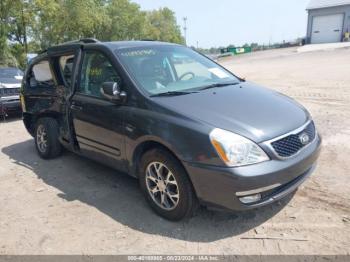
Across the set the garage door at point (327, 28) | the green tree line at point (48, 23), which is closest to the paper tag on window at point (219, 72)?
the green tree line at point (48, 23)

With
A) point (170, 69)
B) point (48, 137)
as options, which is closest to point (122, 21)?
point (48, 137)

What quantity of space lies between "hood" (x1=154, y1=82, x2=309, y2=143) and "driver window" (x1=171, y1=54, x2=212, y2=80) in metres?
0.50

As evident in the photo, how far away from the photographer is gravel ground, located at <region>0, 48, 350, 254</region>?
2984 millimetres

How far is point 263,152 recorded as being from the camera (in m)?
2.85

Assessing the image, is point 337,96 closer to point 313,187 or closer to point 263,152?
point 313,187

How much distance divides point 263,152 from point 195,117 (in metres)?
0.69

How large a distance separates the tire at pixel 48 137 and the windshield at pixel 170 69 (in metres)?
2.01

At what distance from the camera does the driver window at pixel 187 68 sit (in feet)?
13.6

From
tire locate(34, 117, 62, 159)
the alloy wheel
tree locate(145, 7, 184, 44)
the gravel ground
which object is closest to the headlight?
the alloy wheel

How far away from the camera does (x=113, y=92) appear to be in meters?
3.52

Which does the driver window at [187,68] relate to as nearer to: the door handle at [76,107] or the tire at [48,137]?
the door handle at [76,107]

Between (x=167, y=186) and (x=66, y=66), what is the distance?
8.74 ft

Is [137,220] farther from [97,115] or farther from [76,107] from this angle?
[76,107]

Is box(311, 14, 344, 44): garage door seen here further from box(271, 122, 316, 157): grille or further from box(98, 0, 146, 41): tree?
box(271, 122, 316, 157): grille
